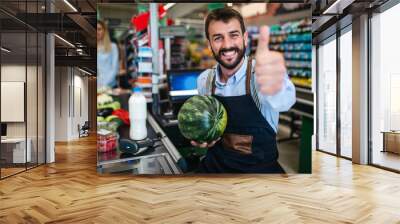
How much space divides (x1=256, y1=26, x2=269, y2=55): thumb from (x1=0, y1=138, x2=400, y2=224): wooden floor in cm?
192

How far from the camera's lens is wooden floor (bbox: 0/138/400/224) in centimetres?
372

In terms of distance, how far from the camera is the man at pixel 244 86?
5.54 m

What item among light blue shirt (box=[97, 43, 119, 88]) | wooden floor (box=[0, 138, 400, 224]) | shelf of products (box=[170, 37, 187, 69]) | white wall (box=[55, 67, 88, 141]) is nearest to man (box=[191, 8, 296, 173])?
shelf of products (box=[170, 37, 187, 69])

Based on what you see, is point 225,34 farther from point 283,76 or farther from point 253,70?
point 283,76

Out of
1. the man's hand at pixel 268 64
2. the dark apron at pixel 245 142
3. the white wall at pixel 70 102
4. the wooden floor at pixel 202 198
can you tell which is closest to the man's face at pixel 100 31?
the dark apron at pixel 245 142

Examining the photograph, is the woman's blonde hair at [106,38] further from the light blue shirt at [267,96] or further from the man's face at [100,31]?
the light blue shirt at [267,96]

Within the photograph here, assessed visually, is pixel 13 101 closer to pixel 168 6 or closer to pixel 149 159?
pixel 149 159

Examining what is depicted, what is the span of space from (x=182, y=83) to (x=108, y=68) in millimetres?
1130

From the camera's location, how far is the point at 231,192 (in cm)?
486

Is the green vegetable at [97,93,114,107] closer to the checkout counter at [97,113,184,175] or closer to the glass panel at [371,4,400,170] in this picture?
the checkout counter at [97,113,184,175]

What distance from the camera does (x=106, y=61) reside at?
573 cm

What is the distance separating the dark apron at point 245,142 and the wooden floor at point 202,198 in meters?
0.24

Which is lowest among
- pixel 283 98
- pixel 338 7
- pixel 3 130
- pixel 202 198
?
pixel 202 198

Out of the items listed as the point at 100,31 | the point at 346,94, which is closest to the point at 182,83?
the point at 100,31
